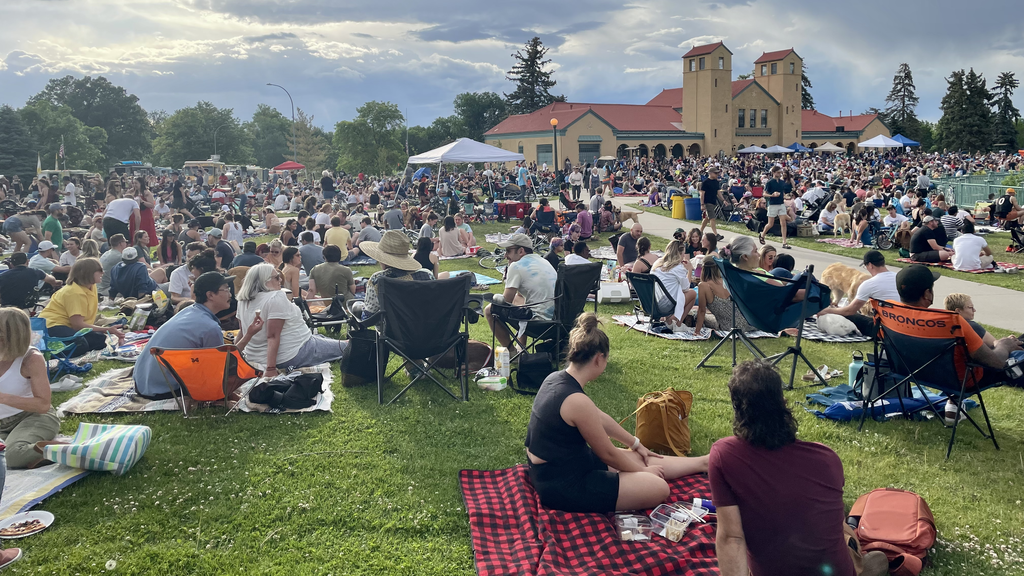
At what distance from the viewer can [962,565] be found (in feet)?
12.1

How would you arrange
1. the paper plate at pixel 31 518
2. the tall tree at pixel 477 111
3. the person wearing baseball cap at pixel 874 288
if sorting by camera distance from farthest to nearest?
1. the tall tree at pixel 477 111
2. the person wearing baseball cap at pixel 874 288
3. the paper plate at pixel 31 518

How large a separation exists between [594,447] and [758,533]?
4.55 ft

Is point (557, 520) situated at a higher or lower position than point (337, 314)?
lower

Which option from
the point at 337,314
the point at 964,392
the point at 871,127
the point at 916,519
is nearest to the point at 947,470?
the point at 964,392

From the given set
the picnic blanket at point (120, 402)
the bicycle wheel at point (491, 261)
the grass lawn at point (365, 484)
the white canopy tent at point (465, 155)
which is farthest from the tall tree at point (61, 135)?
the grass lawn at point (365, 484)

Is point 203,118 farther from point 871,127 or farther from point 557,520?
point 557,520

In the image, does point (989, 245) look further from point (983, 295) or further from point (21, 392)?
point (21, 392)

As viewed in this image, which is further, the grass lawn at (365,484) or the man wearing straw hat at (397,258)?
the man wearing straw hat at (397,258)

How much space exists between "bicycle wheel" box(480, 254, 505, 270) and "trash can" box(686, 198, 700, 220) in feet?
33.3

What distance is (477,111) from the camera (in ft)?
262

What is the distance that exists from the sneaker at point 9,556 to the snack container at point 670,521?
361 centimetres

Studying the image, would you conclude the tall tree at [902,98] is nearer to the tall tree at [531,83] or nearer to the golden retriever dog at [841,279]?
the tall tree at [531,83]

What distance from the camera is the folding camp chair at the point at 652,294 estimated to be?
28.9ft

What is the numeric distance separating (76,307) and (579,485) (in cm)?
667
